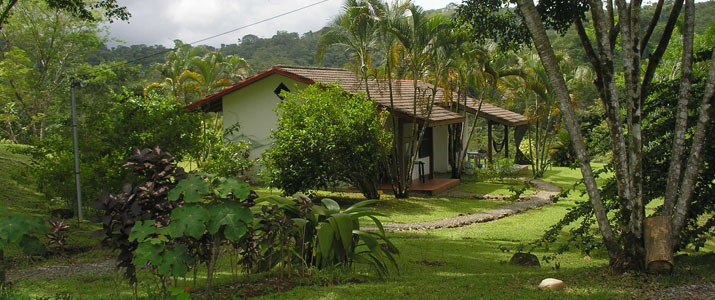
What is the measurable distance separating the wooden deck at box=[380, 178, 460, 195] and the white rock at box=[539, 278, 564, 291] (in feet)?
38.5

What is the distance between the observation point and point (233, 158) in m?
17.5

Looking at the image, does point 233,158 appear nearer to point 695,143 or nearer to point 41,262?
point 41,262

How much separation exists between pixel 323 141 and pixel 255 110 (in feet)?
20.0

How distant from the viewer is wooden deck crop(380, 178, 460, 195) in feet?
58.6

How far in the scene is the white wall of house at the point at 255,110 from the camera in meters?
19.4

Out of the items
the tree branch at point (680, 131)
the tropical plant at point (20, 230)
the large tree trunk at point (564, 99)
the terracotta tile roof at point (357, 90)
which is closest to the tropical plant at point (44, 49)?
the terracotta tile roof at point (357, 90)

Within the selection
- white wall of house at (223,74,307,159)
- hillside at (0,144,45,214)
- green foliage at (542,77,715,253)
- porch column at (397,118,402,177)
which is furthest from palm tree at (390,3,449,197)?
hillside at (0,144,45,214)

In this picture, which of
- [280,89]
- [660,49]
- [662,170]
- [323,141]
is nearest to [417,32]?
[323,141]

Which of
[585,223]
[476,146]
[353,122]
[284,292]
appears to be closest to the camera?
[284,292]

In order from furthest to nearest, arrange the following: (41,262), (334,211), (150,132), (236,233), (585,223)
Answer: (150,132)
(41,262)
(585,223)
(334,211)
(236,233)

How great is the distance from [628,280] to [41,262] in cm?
824

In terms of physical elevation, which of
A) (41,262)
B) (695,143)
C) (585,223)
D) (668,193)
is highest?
(695,143)

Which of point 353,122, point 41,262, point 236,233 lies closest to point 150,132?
point 41,262

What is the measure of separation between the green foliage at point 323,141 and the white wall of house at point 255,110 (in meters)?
4.10
